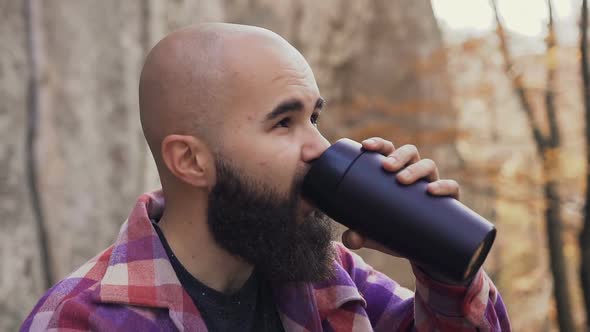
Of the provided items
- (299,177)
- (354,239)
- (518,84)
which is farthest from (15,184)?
(518,84)

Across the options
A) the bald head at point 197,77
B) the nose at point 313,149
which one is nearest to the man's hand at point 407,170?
the nose at point 313,149

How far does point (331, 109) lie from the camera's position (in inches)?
351

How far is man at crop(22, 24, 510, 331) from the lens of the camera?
150 cm

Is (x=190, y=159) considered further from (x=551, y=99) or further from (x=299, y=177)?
(x=551, y=99)

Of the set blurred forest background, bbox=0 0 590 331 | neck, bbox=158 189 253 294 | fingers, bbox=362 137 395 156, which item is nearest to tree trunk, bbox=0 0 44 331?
blurred forest background, bbox=0 0 590 331

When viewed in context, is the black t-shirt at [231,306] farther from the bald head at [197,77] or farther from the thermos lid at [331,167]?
the thermos lid at [331,167]

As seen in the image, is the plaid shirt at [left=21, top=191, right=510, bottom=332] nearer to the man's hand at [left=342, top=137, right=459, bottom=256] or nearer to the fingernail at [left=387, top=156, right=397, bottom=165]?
the man's hand at [left=342, top=137, right=459, bottom=256]

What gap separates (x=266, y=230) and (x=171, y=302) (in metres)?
0.27

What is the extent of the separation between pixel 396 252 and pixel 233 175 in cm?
43

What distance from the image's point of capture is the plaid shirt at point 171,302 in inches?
56.9

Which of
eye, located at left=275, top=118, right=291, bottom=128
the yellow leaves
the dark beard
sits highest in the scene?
eye, located at left=275, top=118, right=291, bottom=128

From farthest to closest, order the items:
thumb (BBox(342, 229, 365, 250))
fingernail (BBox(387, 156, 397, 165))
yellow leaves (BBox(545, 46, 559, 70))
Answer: yellow leaves (BBox(545, 46, 559, 70)) < thumb (BBox(342, 229, 365, 250)) < fingernail (BBox(387, 156, 397, 165))

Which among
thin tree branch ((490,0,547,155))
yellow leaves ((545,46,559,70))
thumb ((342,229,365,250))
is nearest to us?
thumb ((342,229,365,250))

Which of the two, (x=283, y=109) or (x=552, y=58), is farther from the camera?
(x=552, y=58)
